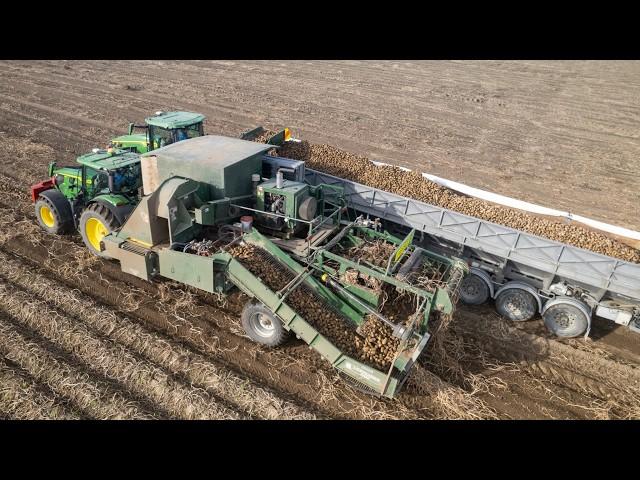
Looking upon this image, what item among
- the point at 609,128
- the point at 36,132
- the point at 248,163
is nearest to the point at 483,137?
the point at 609,128

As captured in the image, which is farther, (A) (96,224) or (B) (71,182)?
(B) (71,182)

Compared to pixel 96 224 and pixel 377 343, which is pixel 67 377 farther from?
pixel 377 343

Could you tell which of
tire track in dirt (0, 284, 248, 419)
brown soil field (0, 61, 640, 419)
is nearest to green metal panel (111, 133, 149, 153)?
brown soil field (0, 61, 640, 419)

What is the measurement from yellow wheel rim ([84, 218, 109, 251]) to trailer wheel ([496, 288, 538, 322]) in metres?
8.36

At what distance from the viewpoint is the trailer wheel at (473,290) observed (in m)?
9.19

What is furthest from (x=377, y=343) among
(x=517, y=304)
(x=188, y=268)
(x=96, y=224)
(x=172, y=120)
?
(x=172, y=120)

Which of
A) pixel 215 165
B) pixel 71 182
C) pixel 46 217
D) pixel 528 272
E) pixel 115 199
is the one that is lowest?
pixel 46 217

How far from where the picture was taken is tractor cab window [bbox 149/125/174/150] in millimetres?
10961

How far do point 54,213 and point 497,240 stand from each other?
9705mm

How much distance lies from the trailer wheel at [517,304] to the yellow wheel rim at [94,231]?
8360 mm

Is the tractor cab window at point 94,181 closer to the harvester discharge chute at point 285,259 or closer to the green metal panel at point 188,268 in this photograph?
the harvester discharge chute at point 285,259

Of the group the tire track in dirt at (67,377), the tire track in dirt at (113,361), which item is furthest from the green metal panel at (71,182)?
the tire track in dirt at (67,377)

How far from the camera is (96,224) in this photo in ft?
31.3

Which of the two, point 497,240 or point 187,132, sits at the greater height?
point 187,132
